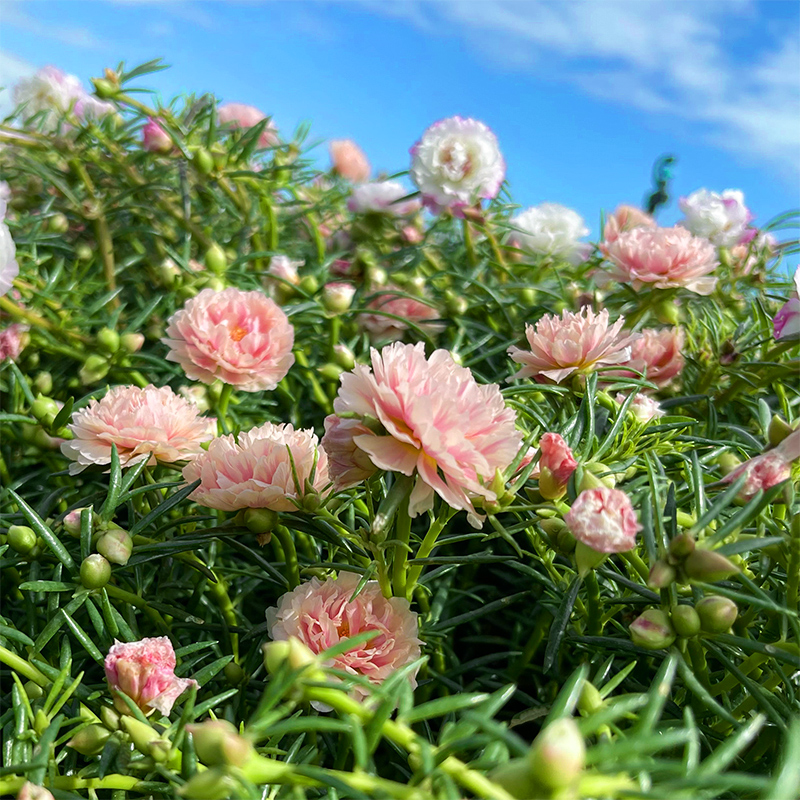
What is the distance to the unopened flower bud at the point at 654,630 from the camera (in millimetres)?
423

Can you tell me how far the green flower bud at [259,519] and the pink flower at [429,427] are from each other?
110 mm

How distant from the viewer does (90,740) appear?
45cm

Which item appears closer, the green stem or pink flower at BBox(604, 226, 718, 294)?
the green stem

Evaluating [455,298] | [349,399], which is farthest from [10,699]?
[455,298]

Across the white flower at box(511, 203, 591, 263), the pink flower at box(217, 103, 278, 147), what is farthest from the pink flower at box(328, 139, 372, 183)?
the white flower at box(511, 203, 591, 263)

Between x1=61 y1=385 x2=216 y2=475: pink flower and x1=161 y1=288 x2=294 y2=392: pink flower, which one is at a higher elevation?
x1=161 y1=288 x2=294 y2=392: pink flower

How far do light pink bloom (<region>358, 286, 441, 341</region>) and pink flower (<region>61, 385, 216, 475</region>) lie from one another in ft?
1.35

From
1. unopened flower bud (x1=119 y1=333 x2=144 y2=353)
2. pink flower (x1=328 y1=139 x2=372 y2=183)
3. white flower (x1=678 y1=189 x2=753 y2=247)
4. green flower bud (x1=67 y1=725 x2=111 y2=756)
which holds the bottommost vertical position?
green flower bud (x1=67 y1=725 x2=111 y2=756)

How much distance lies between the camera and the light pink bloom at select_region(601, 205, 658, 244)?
103 cm

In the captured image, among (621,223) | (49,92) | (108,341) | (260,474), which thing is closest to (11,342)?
(108,341)

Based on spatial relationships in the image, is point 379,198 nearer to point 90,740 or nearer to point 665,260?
point 665,260

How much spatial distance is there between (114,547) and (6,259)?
14.0 inches

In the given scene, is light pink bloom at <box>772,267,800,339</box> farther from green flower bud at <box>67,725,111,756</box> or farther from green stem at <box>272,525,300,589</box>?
green flower bud at <box>67,725,111,756</box>

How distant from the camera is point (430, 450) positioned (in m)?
0.42
